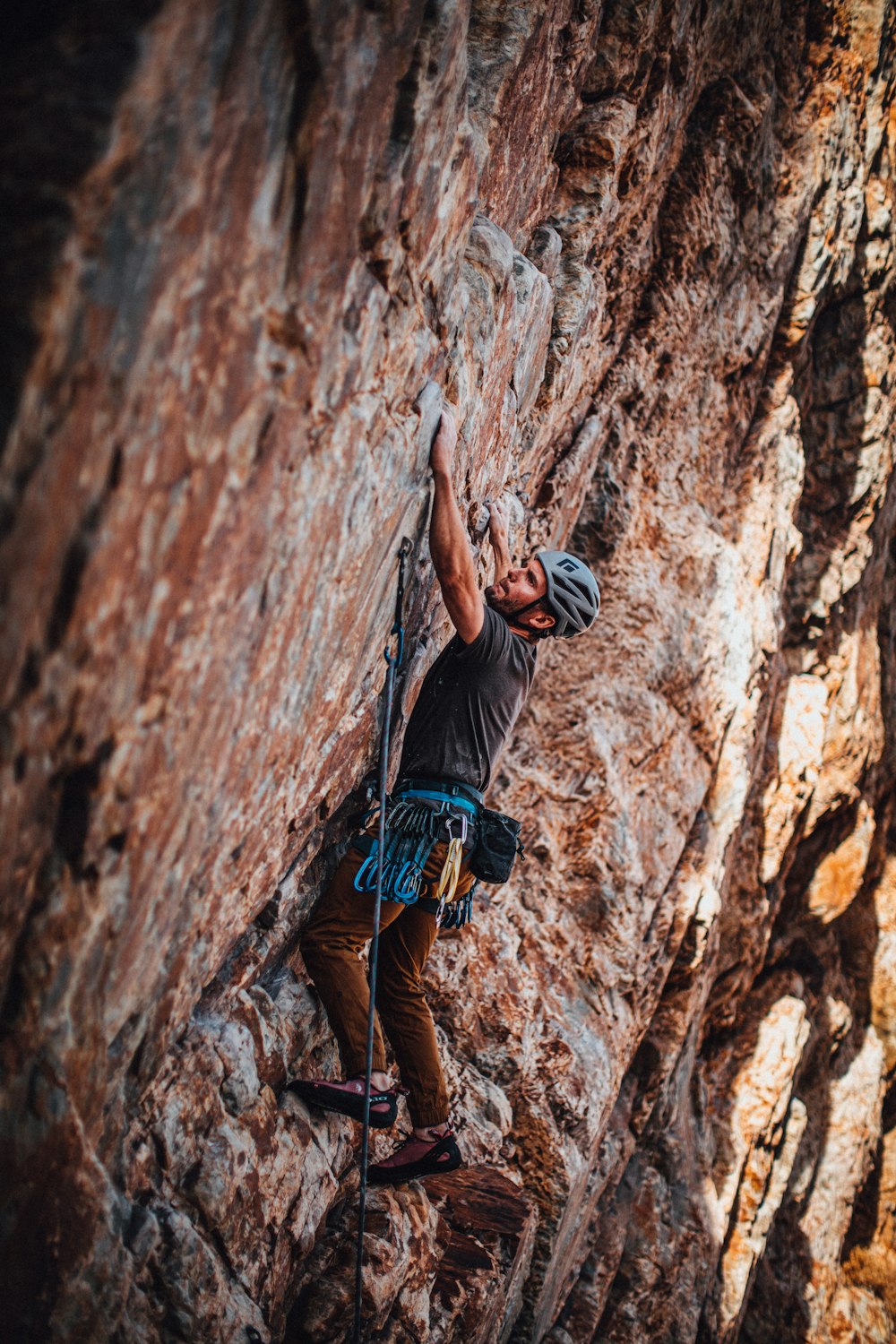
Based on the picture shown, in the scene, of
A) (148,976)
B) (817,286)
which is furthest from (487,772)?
(817,286)

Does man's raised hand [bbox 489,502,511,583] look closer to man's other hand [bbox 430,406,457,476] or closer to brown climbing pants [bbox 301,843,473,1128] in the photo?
man's other hand [bbox 430,406,457,476]

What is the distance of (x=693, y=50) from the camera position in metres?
6.48

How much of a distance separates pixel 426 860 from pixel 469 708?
72cm

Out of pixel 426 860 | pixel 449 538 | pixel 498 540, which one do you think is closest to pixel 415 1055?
pixel 426 860

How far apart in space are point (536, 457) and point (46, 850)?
4.40 m

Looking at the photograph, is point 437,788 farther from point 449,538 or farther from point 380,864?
point 449,538

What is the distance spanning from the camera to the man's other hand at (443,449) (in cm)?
382

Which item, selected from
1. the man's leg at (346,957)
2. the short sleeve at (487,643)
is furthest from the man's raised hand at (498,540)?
the man's leg at (346,957)

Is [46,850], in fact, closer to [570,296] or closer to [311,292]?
[311,292]

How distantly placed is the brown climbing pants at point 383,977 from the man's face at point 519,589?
1.22 metres

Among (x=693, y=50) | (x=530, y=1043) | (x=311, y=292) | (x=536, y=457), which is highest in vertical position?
(x=693, y=50)

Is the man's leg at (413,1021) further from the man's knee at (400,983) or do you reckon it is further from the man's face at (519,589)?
the man's face at (519,589)

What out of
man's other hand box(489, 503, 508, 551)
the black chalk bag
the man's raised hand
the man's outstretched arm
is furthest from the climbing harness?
man's other hand box(489, 503, 508, 551)

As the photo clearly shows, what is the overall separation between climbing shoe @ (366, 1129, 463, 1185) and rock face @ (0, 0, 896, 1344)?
0.16 m
